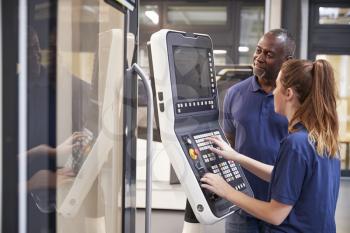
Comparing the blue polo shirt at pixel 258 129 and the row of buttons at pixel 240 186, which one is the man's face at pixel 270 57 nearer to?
the blue polo shirt at pixel 258 129

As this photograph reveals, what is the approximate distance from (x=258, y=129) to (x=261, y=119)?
0.05 metres

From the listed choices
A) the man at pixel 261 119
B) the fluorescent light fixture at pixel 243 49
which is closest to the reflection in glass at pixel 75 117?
the man at pixel 261 119

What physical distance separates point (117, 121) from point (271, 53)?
32.3 inches

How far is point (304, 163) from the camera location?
4.09 feet

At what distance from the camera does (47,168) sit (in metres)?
0.84

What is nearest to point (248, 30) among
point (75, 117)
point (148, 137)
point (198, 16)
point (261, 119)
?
point (198, 16)

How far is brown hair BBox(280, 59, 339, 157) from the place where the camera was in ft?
4.20

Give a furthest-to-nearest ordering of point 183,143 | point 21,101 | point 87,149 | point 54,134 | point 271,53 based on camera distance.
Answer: point 271,53 → point 183,143 → point 87,149 → point 54,134 → point 21,101

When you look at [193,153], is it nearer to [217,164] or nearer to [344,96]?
[217,164]

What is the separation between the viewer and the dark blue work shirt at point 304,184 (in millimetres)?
1251

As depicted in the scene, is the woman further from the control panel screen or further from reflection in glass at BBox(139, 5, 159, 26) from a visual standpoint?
reflection in glass at BBox(139, 5, 159, 26)

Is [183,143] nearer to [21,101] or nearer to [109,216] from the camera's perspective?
[109,216]

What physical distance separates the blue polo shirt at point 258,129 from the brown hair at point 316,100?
49cm

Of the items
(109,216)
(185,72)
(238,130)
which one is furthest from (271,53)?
(109,216)
